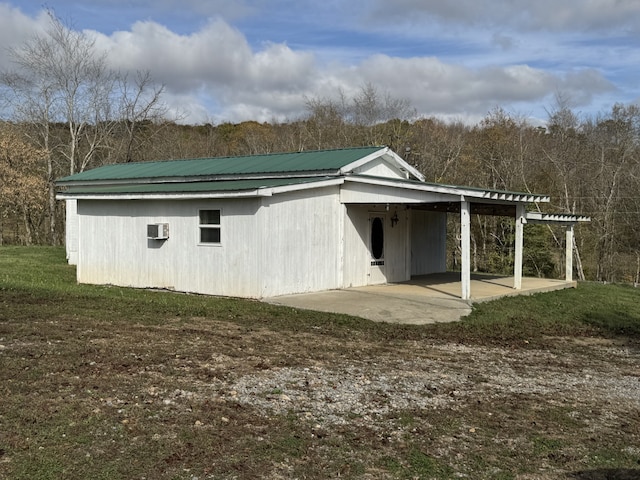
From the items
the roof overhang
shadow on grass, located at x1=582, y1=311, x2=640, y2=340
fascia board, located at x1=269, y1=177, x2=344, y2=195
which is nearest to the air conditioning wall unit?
fascia board, located at x1=269, y1=177, x2=344, y2=195

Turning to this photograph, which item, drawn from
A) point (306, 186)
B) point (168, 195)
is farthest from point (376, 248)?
point (168, 195)

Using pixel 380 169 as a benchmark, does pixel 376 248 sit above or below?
below

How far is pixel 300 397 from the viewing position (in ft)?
20.3

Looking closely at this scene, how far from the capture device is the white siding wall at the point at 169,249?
44.1 feet

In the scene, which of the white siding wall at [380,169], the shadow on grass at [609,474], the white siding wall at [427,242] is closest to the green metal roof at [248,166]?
the white siding wall at [380,169]

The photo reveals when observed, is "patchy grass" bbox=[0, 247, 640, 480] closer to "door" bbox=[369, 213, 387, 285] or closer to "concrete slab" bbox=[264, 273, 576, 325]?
"concrete slab" bbox=[264, 273, 576, 325]

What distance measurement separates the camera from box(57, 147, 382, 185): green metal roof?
1588 centimetres

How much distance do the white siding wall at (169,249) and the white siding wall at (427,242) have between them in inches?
284

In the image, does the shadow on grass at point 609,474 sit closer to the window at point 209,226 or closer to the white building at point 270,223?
the white building at point 270,223

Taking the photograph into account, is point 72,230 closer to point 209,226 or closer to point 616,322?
point 209,226

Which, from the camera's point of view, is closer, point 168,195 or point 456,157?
point 168,195

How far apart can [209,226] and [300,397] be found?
8.32m

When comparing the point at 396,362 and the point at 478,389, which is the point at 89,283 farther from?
the point at 478,389

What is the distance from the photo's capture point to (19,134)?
3269 cm
